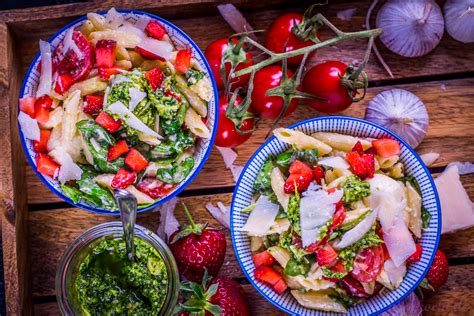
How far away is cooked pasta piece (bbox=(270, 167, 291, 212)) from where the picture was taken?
61.4 inches

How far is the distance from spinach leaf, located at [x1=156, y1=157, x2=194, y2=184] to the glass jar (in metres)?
0.16

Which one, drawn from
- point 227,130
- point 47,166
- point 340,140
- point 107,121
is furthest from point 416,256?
point 47,166

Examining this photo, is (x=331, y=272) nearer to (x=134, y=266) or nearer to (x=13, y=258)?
(x=134, y=266)

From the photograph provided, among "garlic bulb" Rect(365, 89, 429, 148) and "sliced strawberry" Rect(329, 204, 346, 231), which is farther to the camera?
"garlic bulb" Rect(365, 89, 429, 148)

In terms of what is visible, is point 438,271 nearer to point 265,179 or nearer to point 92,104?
point 265,179

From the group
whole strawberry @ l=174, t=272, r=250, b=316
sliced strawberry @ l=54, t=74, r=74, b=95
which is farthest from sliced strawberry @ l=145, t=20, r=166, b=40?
whole strawberry @ l=174, t=272, r=250, b=316

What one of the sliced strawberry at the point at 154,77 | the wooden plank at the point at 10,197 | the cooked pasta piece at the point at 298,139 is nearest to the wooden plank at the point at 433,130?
the wooden plank at the point at 10,197

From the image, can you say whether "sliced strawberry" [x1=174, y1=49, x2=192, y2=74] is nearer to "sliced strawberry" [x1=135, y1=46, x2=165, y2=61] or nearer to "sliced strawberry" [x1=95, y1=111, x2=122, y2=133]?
"sliced strawberry" [x1=135, y1=46, x2=165, y2=61]

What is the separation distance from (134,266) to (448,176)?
0.93 m

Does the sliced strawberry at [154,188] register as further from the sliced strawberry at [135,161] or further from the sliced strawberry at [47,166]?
the sliced strawberry at [47,166]

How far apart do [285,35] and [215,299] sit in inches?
30.4

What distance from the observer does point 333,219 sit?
150cm

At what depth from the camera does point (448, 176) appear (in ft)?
5.76

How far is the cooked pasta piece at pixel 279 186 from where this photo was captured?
1.56m
